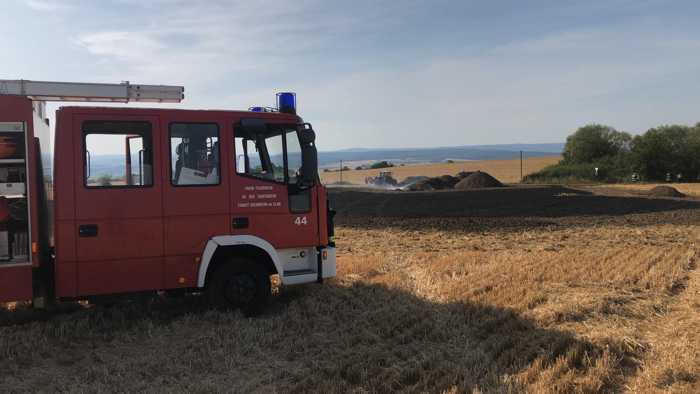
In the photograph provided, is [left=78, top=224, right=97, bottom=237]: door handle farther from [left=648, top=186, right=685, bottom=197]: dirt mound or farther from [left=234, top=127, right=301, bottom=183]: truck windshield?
[left=648, top=186, right=685, bottom=197]: dirt mound

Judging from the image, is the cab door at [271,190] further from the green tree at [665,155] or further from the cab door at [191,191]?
the green tree at [665,155]

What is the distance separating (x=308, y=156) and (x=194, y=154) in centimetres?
138

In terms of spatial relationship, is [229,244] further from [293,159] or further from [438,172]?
[438,172]

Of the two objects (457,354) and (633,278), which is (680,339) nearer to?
(457,354)

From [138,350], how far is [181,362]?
2.29 feet

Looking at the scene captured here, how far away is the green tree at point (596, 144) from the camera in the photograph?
53.1 m

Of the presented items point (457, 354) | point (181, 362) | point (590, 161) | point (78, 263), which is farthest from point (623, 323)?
point (590, 161)

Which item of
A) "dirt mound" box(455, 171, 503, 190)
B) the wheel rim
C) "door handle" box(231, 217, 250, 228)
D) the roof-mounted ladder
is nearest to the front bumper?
the wheel rim

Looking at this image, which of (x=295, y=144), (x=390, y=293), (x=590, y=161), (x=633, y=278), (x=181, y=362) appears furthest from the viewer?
(x=590, y=161)

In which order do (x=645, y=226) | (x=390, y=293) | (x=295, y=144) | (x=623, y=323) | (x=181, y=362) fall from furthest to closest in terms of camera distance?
(x=645, y=226), (x=390, y=293), (x=295, y=144), (x=623, y=323), (x=181, y=362)

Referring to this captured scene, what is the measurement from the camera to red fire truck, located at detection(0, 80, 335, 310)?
6.15m

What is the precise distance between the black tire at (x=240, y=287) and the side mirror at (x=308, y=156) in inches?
50.5

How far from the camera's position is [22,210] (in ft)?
20.1

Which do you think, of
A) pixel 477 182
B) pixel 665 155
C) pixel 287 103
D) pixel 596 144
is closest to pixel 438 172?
pixel 596 144
